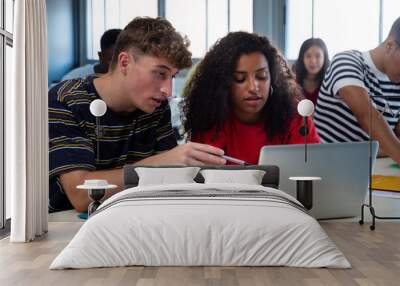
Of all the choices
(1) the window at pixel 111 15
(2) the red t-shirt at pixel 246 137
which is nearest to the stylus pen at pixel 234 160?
(2) the red t-shirt at pixel 246 137

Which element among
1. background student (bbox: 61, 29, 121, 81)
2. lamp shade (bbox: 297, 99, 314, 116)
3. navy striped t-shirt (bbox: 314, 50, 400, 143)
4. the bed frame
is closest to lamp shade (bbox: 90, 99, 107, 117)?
background student (bbox: 61, 29, 121, 81)

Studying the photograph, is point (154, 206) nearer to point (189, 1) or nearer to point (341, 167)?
point (341, 167)

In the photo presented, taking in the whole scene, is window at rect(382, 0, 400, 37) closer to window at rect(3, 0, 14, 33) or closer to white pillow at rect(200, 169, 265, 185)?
white pillow at rect(200, 169, 265, 185)

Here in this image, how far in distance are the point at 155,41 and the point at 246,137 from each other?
109cm

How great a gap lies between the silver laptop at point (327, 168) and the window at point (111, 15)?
1.59 meters

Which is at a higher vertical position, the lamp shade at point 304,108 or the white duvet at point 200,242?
the lamp shade at point 304,108

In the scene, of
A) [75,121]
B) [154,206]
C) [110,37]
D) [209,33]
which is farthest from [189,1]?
[154,206]

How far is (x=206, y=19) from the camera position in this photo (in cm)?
517

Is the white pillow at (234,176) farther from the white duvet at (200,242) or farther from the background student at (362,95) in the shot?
the white duvet at (200,242)

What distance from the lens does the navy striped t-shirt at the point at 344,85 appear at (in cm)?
508

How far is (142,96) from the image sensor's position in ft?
16.3

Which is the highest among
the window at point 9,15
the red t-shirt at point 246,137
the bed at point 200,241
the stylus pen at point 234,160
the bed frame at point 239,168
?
the window at point 9,15

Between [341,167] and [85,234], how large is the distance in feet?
7.24

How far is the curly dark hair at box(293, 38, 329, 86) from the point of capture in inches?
202
